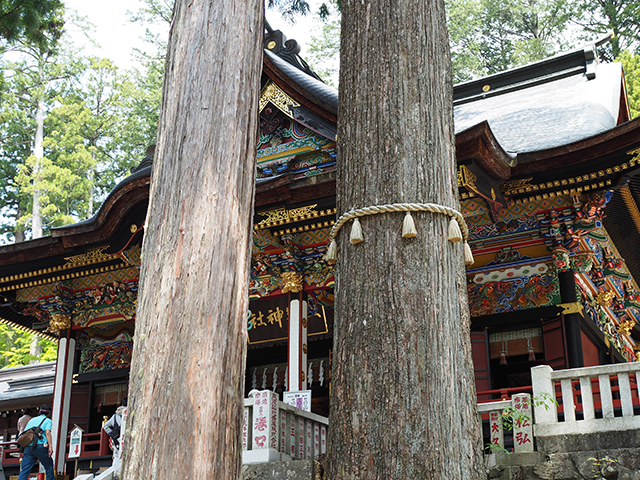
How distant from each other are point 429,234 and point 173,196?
1.27 m

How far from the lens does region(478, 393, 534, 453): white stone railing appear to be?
6.11 meters

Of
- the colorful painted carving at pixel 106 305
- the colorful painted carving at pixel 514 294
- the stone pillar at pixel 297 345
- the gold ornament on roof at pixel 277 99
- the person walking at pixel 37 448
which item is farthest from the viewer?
the colorful painted carving at pixel 106 305

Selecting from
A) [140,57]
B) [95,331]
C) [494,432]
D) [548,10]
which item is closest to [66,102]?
[140,57]

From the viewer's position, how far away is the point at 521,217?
888 cm

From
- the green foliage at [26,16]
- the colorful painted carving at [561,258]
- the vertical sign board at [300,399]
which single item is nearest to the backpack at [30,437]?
the vertical sign board at [300,399]

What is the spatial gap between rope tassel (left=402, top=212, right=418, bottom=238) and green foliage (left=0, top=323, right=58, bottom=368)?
820 inches

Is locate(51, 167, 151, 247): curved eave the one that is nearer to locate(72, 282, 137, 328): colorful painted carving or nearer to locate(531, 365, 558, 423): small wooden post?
locate(72, 282, 137, 328): colorful painted carving

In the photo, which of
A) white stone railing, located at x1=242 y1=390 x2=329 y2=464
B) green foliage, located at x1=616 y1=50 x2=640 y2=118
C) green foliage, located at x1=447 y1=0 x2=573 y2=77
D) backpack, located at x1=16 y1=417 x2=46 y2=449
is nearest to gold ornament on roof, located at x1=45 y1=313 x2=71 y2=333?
backpack, located at x1=16 y1=417 x2=46 y2=449

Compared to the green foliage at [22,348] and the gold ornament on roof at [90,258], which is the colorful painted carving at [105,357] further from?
the green foliage at [22,348]

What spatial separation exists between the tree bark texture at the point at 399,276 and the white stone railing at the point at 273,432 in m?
3.54

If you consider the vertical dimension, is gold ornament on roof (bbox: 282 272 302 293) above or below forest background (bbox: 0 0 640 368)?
below

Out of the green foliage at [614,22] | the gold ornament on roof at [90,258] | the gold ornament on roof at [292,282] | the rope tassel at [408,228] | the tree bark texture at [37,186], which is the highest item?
the green foliage at [614,22]

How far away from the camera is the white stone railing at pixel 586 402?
586 centimetres

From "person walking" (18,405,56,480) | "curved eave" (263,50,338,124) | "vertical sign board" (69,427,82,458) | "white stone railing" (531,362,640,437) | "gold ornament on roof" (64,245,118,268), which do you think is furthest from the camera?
"gold ornament on roof" (64,245,118,268)
